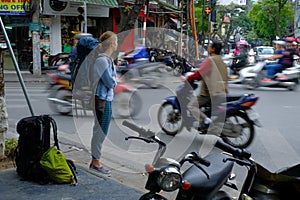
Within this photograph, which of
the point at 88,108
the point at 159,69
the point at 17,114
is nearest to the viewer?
the point at 88,108

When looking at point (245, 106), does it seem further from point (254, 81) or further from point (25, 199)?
point (254, 81)

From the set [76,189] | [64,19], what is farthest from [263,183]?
[64,19]

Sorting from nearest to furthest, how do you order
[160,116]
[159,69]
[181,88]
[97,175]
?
[97,175] → [181,88] → [160,116] → [159,69]

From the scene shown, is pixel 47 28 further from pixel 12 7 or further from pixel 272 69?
pixel 272 69

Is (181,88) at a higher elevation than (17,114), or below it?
higher

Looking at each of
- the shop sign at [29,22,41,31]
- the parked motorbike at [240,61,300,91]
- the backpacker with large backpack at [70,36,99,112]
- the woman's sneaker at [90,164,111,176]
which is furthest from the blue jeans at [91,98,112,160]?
the shop sign at [29,22,41,31]

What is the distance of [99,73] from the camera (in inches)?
200

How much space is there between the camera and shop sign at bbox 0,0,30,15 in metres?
18.8

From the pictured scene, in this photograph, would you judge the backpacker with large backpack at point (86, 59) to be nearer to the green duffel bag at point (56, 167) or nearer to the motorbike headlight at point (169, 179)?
the green duffel bag at point (56, 167)

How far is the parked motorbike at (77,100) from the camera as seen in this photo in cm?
899

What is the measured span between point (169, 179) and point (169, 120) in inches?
192

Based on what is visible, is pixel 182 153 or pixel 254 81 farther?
pixel 254 81

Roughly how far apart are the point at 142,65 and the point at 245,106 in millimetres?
7352

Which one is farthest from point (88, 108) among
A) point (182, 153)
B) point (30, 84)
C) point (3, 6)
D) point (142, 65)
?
point (3, 6)
